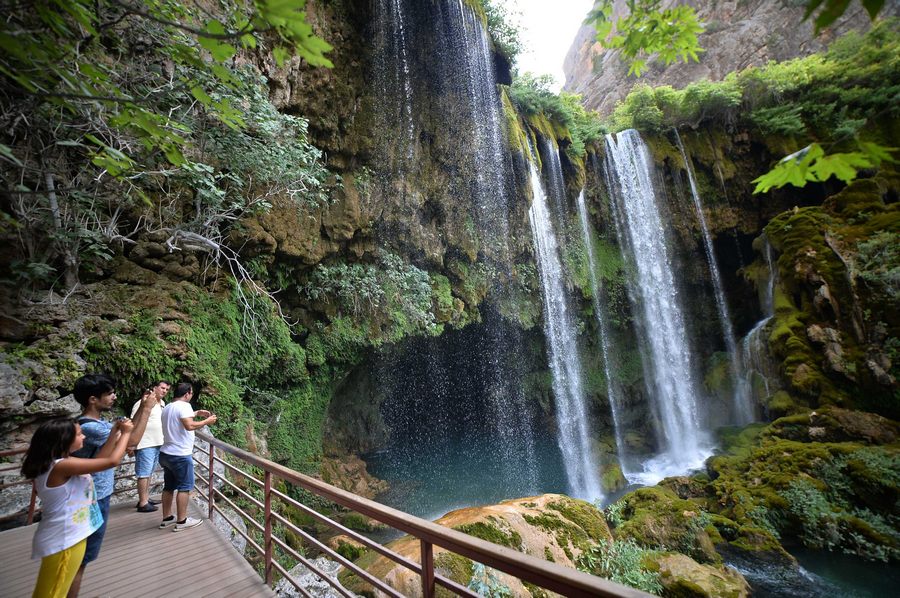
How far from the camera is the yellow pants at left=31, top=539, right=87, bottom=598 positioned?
2.17m

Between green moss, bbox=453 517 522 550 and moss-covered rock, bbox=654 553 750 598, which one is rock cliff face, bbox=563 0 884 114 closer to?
moss-covered rock, bbox=654 553 750 598

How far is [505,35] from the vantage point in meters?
11.9

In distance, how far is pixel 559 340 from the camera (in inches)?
570

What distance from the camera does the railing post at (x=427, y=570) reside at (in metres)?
1.71

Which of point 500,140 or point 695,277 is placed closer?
point 500,140

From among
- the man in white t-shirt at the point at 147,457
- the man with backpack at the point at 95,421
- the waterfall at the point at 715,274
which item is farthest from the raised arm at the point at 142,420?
the waterfall at the point at 715,274

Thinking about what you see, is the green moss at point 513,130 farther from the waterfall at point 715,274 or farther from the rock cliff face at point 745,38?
the waterfall at point 715,274

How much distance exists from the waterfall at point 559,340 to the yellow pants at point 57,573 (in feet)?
41.7

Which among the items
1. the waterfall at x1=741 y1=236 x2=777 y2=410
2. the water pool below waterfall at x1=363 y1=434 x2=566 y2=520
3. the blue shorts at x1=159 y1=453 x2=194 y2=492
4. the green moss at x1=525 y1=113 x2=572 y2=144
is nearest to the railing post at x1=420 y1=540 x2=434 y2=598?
the blue shorts at x1=159 y1=453 x2=194 y2=492

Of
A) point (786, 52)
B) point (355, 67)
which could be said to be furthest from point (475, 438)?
point (786, 52)

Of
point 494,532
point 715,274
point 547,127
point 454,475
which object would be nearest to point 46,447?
point 494,532

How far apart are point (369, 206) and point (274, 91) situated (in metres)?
3.12

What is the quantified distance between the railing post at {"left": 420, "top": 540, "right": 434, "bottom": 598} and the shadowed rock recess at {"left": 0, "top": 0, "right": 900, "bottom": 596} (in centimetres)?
221

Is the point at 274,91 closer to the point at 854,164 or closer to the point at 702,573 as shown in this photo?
the point at 854,164
